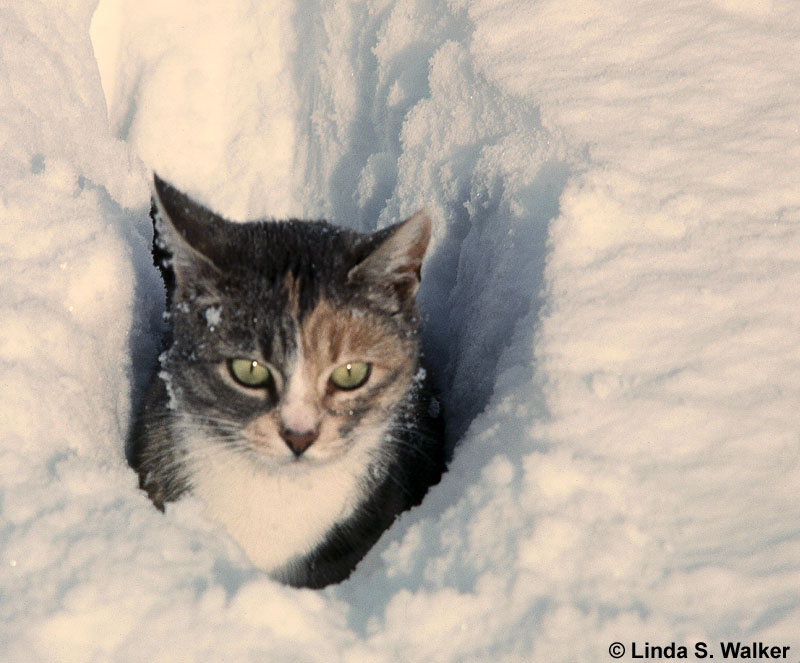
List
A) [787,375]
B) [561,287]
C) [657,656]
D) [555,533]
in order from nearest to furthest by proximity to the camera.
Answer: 1. [657,656]
2. [555,533]
3. [787,375]
4. [561,287]

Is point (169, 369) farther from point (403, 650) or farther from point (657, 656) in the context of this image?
point (657, 656)

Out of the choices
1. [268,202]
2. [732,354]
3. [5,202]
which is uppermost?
[5,202]

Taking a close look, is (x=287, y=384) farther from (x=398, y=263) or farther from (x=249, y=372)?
(x=398, y=263)

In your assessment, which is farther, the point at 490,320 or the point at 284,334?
the point at 490,320

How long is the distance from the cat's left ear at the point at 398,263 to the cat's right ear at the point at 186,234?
416 millimetres

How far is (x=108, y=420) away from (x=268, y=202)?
1902 mm

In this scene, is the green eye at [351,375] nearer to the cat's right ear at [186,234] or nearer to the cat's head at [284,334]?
the cat's head at [284,334]

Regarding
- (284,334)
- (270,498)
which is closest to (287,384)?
(284,334)

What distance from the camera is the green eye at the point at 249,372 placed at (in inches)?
89.4

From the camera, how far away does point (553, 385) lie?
2.11 meters

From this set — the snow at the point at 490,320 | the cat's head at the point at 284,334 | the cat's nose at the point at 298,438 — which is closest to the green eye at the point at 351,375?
the cat's head at the point at 284,334

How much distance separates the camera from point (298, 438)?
7.10 feet

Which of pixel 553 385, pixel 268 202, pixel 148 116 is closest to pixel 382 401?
pixel 553 385

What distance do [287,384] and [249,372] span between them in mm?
151
